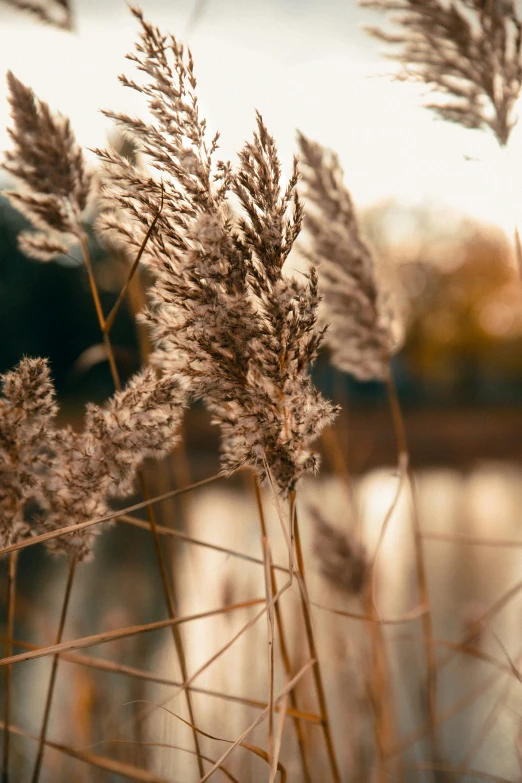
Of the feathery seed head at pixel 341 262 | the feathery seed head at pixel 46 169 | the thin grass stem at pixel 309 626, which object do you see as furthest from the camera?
the feathery seed head at pixel 341 262

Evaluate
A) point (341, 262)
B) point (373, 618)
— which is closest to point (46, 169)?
point (341, 262)

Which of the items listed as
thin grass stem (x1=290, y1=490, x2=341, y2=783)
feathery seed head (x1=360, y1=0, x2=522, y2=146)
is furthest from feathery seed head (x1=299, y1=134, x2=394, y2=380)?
thin grass stem (x1=290, y1=490, x2=341, y2=783)

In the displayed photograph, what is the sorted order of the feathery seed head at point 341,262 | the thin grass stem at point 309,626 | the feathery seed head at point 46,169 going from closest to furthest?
the thin grass stem at point 309,626 < the feathery seed head at point 46,169 < the feathery seed head at point 341,262

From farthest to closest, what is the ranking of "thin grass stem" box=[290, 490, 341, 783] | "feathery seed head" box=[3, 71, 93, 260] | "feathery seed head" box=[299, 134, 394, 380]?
"feathery seed head" box=[299, 134, 394, 380], "feathery seed head" box=[3, 71, 93, 260], "thin grass stem" box=[290, 490, 341, 783]

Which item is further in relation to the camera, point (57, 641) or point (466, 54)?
point (466, 54)

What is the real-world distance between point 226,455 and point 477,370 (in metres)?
11.3

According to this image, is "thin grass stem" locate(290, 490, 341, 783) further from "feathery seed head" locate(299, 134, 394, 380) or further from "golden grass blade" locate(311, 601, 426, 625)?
"feathery seed head" locate(299, 134, 394, 380)

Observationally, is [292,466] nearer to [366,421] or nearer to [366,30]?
[366,30]

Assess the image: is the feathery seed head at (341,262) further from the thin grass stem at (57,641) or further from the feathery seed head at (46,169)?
the thin grass stem at (57,641)

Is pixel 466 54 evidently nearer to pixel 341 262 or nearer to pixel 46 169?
pixel 341 262

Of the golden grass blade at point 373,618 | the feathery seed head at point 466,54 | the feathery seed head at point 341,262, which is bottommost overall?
the golden grass blade at point 373,618

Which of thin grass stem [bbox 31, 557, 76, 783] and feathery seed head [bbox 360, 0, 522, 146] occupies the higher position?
feathery seed head [bbox 360, 0, 522, 146]

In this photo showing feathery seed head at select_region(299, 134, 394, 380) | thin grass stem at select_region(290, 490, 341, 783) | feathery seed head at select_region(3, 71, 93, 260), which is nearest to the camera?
thin grass stem at select_region(290, 490, 341, 783)

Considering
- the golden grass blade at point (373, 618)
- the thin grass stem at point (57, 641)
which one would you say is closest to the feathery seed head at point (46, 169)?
the thin grass stem at point (57, 641)
